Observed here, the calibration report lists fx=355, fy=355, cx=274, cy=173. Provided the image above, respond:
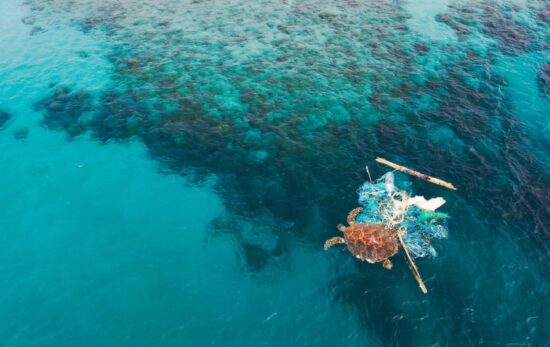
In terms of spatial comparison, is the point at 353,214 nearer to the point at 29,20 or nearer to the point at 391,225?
the point at 391,225

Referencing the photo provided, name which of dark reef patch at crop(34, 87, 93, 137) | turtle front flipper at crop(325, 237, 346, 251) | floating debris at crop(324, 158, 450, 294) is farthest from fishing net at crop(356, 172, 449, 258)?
dark reef patch at crop(34, 87, 93, 137)

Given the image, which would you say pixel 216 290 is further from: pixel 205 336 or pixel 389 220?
pixel 389 220

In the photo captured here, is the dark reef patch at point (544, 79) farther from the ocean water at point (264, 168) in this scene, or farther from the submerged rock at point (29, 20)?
the submerged rock at point (29, 20)

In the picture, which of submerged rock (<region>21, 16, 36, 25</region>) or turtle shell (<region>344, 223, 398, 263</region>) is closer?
turtle shell (<region>344, 223, 398, 263</region>)

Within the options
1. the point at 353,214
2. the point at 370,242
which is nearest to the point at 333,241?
the point at 370,242

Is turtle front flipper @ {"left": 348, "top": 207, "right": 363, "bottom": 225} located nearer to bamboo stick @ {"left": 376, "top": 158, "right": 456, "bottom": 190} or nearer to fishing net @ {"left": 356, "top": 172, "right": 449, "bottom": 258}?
fishing net @ {"left": 356, "top": 172, "right": 449, "bottom": 258}

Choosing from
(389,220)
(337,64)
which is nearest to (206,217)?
(389,220)
